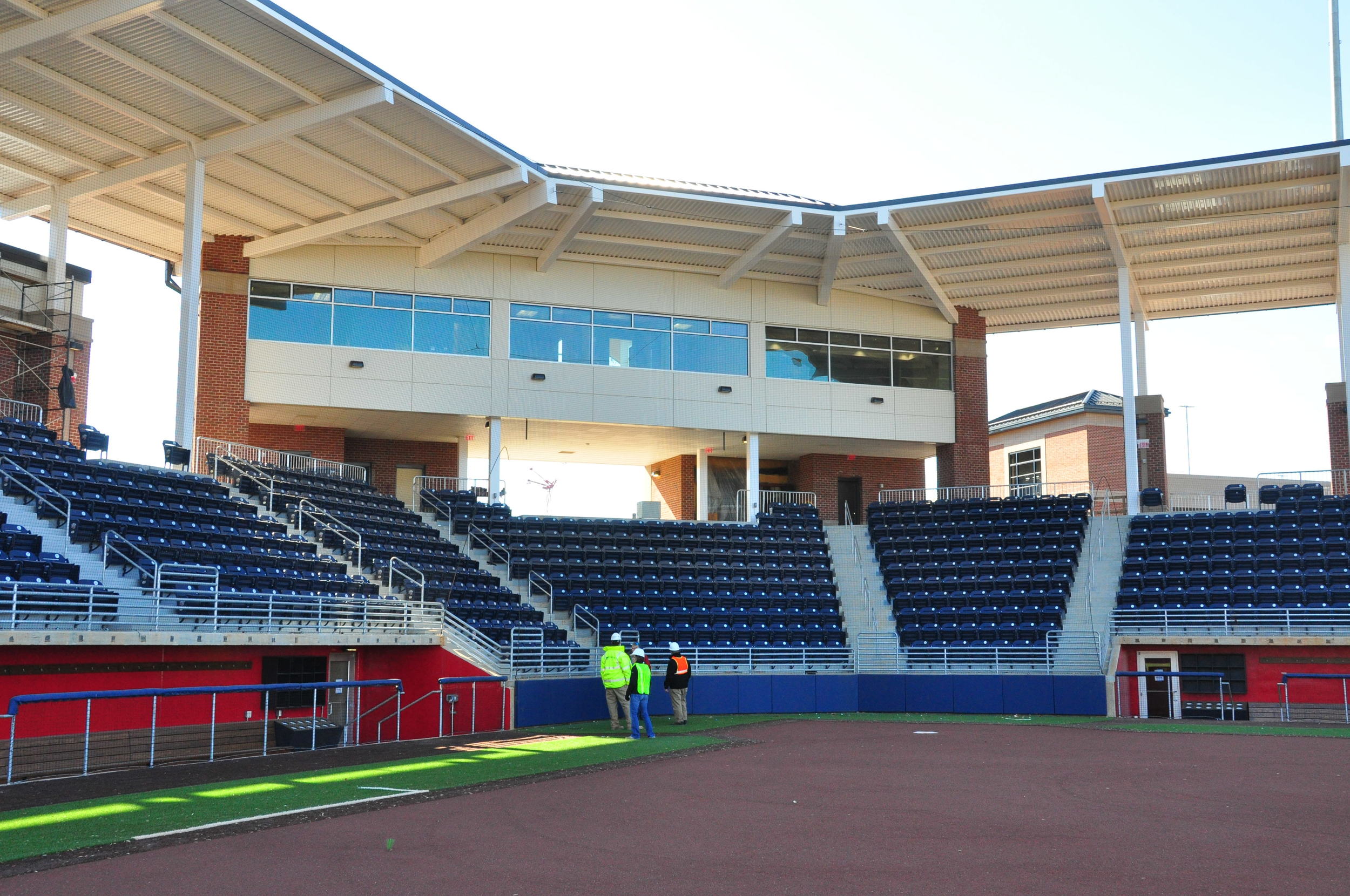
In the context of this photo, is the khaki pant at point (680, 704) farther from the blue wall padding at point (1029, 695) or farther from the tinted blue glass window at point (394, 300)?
the tinted blue glass window at point (394, 300)

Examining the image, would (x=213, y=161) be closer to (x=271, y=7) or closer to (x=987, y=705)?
(x=271, y=7)

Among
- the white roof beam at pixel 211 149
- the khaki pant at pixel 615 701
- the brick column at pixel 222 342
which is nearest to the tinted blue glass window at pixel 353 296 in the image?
the brick column at pixel 222 342

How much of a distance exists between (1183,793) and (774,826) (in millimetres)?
4887

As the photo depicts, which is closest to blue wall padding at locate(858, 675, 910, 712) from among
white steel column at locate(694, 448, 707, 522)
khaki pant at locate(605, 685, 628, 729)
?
khaki pant at locate(605, 685, 628, 729)

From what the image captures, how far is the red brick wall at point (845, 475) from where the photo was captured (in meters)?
40.1

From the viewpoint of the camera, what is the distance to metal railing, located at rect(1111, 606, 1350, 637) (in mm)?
25328

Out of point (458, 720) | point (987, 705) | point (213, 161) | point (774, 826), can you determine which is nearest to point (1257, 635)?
point (987, 705)

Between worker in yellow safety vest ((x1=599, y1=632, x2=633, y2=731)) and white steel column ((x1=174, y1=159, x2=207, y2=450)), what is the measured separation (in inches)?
501

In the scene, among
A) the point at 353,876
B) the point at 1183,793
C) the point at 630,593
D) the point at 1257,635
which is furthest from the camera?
the point at 630,593

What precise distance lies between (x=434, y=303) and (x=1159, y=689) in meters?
21.3

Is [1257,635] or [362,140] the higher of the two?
[362,140]

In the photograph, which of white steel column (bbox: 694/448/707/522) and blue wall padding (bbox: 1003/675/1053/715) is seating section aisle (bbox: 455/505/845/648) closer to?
white steel column (bbox: 694/448/707/522)

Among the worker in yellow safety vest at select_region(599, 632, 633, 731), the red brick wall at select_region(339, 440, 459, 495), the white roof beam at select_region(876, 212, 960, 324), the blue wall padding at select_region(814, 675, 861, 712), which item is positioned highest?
the white roof beam at select_region(876, 212, 960, 324)

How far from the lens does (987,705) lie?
2644cm
